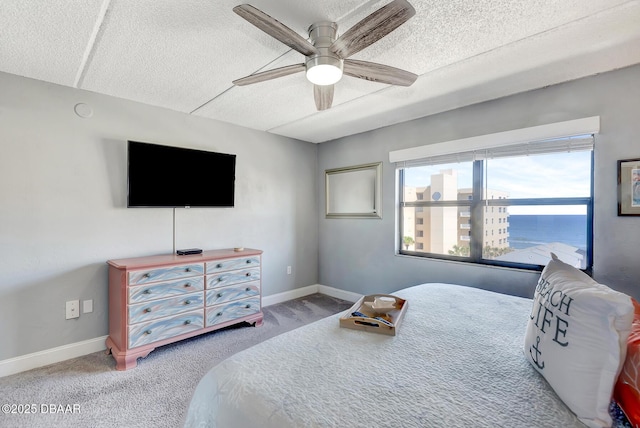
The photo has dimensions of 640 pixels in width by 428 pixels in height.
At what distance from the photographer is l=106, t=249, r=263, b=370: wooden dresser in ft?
7.63

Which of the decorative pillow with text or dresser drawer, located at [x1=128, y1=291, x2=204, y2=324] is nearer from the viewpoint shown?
the decorative pillow with text

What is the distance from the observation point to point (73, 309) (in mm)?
2471

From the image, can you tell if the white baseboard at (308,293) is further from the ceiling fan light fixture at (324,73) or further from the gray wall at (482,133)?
the ceiling fan light fixture at (324,73)

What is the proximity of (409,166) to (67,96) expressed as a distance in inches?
135

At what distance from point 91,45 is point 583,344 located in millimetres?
2982

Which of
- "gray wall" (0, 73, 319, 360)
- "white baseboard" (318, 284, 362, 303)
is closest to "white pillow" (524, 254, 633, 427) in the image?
"white baseboard" (318, 284, 362, 303)

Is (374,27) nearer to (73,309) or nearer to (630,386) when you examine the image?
(630,386)

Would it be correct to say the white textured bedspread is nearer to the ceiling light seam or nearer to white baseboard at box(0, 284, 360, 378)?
the ceiling light seam

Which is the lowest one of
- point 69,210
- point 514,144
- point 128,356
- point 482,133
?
point 128,356

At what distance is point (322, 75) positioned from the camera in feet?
5.55

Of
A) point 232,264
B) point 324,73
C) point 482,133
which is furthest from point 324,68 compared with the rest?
point 232,264

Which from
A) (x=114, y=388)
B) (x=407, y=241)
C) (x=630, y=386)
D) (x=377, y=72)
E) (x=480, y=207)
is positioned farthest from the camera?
(x=407, y=241)

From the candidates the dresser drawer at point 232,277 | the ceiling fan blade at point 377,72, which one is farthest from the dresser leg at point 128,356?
the ceiling fan blade at point 377,72

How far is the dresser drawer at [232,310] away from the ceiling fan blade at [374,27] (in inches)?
99.1
